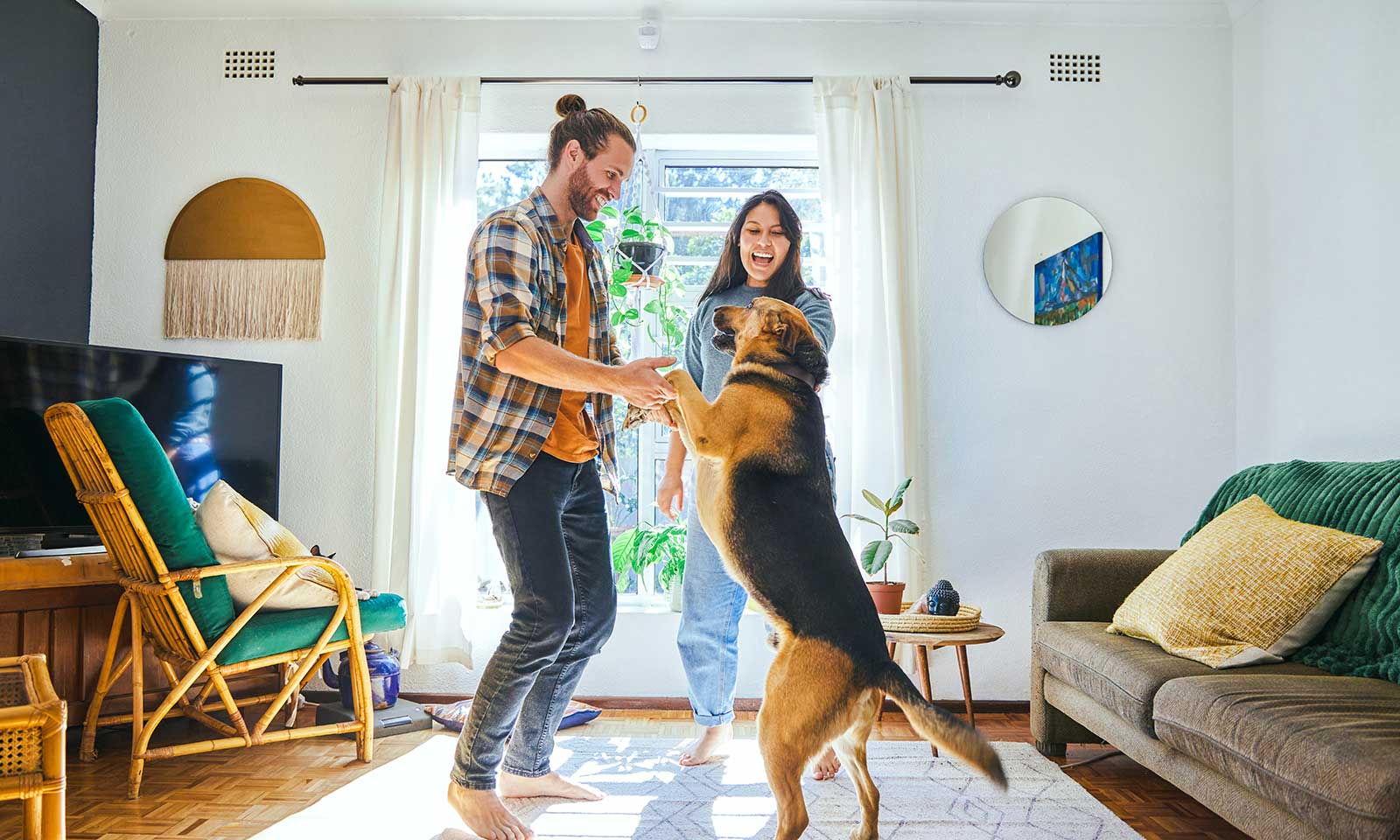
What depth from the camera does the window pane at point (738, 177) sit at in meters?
4.25

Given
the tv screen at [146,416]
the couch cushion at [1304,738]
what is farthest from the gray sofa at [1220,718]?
the tv screen at [146,416]

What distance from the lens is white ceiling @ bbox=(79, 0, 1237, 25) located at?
12.8 feet

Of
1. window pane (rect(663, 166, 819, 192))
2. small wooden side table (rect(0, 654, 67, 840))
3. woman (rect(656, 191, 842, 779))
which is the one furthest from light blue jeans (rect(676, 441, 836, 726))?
window pane (rect(663, 166, 819, 192))

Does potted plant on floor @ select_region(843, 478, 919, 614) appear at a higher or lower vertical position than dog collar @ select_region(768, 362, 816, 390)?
lower

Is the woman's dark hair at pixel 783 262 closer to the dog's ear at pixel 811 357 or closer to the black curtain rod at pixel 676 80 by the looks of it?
the dog's ear at pixel 811 357

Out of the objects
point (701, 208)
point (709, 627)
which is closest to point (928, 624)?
point (709, 627)

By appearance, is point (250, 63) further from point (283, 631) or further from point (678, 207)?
point (283, 631)

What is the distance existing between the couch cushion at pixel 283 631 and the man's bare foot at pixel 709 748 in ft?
3.83

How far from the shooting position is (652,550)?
372cm

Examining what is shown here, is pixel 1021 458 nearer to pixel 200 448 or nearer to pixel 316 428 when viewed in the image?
pixel 316 428

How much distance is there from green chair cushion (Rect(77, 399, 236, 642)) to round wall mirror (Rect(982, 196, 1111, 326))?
3058mm

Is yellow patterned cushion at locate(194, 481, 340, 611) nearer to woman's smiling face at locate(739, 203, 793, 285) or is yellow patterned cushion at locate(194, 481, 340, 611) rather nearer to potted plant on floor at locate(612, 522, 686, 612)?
potted plant on floor at locate(612, 522, 686, 612)

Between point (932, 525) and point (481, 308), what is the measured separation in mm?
2319

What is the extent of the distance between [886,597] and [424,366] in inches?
79.2
